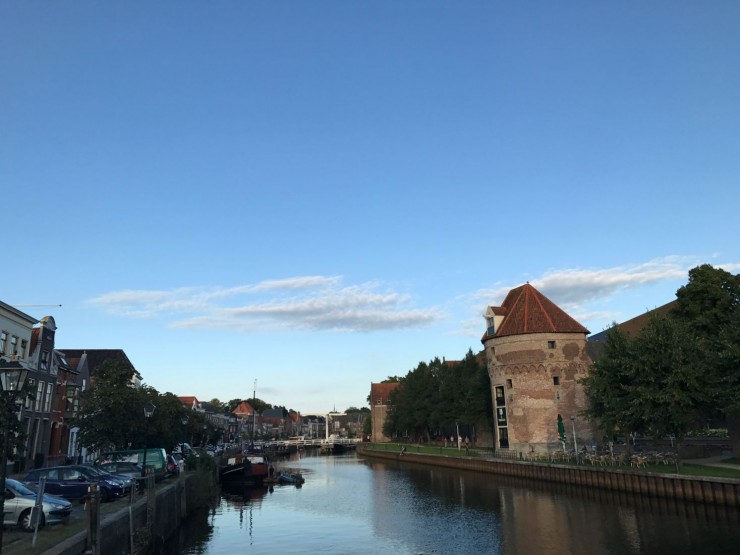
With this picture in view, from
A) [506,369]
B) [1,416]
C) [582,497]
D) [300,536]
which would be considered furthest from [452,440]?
[1,416]

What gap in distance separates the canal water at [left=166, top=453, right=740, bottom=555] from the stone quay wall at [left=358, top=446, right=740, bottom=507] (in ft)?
3.07

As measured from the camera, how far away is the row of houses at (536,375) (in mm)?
61438

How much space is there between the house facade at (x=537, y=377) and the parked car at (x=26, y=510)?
48416 mm

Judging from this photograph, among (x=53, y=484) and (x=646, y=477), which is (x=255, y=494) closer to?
(x=53, y=484)

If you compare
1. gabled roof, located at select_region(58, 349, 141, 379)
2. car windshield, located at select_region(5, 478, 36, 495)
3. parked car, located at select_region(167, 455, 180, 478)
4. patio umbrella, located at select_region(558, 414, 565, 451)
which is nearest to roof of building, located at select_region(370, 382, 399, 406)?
gabled roof, located at select_region(58, 349, 141, 379)

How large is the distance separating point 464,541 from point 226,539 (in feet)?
45.3

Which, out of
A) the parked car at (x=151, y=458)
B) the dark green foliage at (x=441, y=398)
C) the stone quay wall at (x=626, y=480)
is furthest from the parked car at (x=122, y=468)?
the dark green foliage at (x=441, y=398)

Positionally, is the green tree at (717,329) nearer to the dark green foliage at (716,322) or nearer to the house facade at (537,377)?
the dark green foliage at (716,322)

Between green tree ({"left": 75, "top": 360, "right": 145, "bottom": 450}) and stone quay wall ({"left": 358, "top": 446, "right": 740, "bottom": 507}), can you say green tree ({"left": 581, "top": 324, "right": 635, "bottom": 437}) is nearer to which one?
stone quay wall ({"left": 358, "top": 446, "right": 740, "bottom": 507})

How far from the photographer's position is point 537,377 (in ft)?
205

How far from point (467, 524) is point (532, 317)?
118ft

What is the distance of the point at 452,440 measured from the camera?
9694 centimetres

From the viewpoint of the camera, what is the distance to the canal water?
26250 millimetres

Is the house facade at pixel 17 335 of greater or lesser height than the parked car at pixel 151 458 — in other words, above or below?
above
